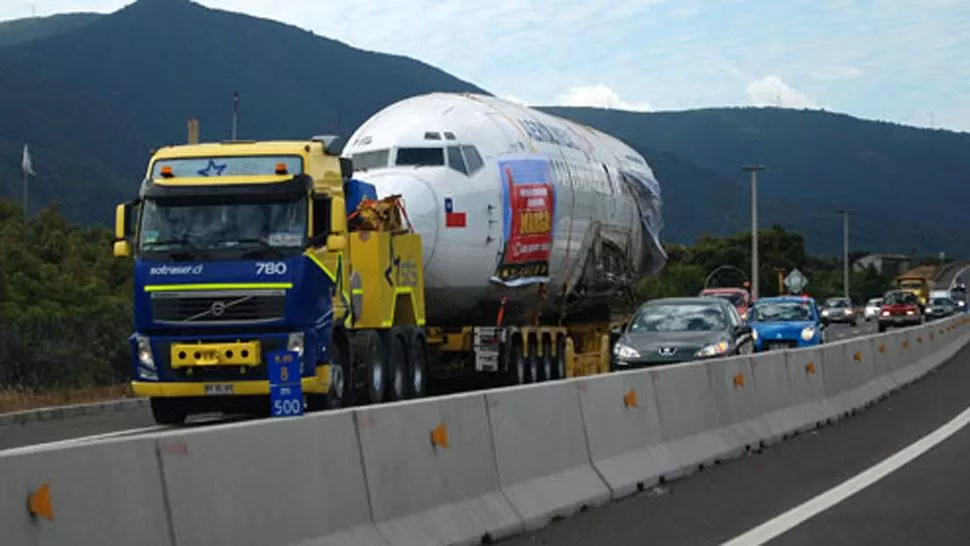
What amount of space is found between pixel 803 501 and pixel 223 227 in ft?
29.4

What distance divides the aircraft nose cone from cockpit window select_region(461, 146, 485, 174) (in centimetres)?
74

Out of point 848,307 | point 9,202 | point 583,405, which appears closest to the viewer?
point 583,405

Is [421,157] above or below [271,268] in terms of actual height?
above

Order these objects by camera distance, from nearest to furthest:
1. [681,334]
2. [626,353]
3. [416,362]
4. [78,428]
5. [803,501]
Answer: [803,501], [78,428], [416,362], [626,353], [681,334]

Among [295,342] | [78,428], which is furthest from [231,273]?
[78,428]

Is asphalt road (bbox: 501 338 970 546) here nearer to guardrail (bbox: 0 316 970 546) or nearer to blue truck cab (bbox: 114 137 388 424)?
guardrail (bbox: 0 316 970 546)

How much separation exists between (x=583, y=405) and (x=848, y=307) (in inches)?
3103

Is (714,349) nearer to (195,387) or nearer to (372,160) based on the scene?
(372,160)

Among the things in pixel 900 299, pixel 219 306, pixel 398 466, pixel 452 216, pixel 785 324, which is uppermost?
pixel 452 216

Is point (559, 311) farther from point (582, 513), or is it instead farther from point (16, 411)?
point (582, 513)

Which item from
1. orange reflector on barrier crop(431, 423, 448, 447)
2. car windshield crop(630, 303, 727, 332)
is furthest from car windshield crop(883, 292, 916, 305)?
orange reflector on barrier crop(431, 423, 448, 447)

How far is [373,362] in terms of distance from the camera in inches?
833

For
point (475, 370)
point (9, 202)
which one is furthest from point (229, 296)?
point (9, 202)

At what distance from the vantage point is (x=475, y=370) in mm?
24766
